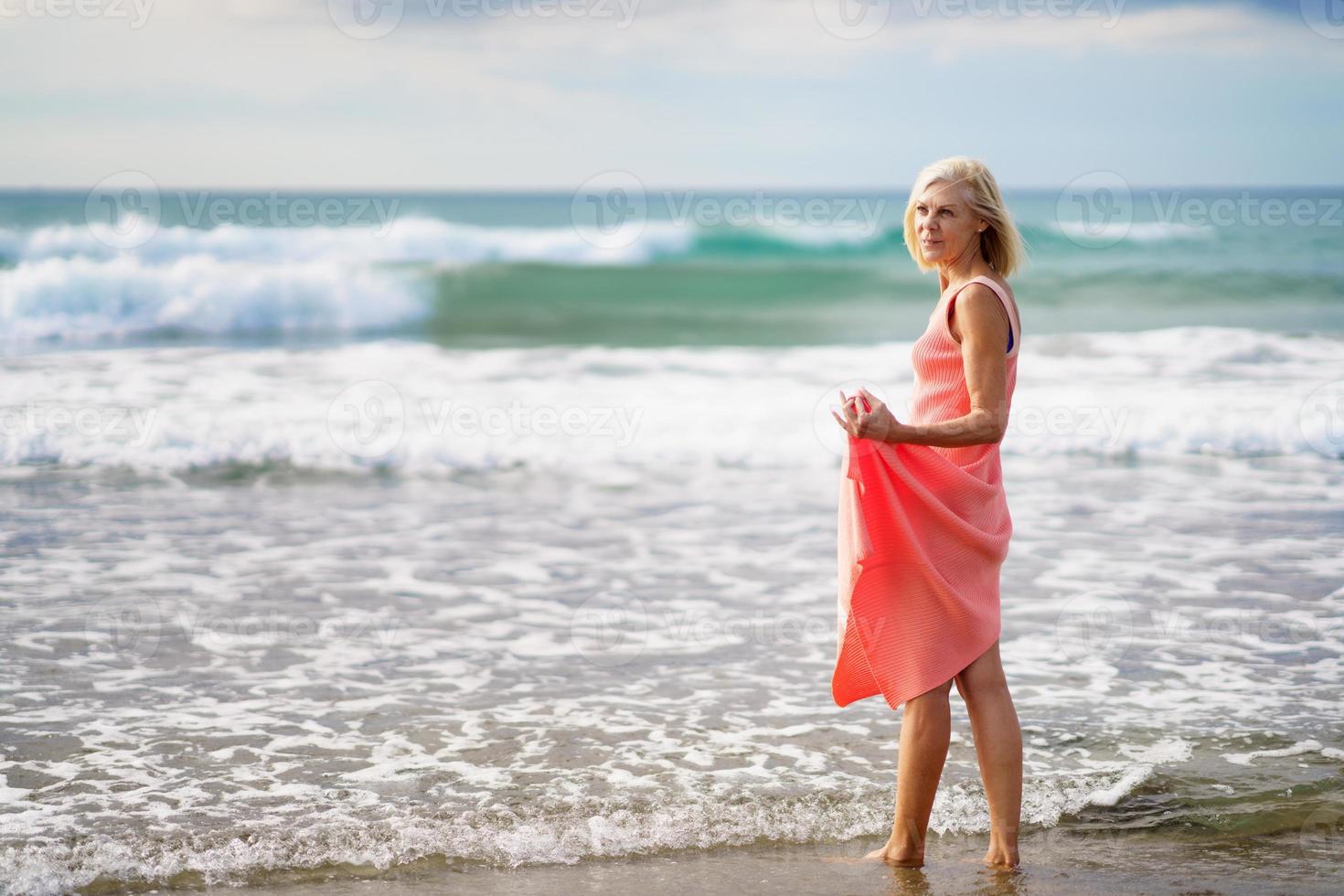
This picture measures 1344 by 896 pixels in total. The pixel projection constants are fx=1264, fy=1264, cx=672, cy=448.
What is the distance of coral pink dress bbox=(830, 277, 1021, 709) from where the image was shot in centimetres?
300

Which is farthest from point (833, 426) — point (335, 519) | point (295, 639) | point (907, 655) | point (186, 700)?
point (907, 655)

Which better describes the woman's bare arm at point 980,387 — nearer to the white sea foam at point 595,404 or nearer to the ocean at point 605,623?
the ocean at point 605,623

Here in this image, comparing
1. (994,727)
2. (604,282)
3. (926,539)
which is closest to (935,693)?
(994,727)

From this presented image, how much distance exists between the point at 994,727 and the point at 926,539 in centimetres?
51

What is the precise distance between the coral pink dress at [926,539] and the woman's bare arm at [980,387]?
7 cm

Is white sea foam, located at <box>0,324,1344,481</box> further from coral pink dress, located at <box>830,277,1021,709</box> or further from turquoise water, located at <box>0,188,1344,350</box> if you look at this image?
coral pink dress, located at <box>830,277,1021,709</box>

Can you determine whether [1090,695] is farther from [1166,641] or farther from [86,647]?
[86,647]

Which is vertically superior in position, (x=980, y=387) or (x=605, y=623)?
(x=980, y=387)

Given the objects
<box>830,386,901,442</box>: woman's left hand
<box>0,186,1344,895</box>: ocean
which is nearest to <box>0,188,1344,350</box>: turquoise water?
<box>0,186,1344,895</box>: ocean

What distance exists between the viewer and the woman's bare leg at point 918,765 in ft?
10.2

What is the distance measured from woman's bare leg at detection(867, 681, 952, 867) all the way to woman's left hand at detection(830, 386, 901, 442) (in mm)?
660

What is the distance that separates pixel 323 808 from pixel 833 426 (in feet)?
23.7

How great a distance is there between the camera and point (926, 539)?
303cm

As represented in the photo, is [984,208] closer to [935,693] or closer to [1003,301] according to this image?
[1003,301]
